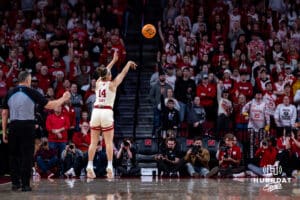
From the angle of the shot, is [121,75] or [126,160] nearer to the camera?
[121,75]

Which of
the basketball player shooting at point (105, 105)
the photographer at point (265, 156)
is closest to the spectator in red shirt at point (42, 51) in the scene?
the photographer at point (265, 156)

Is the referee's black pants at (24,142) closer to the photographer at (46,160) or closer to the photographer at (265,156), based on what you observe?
the photographer at (46,160)

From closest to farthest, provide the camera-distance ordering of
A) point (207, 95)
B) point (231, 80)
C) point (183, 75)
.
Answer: point (207, 95) < point (183, 75) < point (231, 80)

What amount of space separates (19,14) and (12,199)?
16.1m

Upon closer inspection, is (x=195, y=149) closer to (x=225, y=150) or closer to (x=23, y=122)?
(x=225, y=150)

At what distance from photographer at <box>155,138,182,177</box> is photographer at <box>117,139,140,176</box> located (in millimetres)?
665

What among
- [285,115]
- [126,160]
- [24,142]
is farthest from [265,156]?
[24,142]

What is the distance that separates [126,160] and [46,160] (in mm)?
2282

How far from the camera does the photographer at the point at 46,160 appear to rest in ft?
67.9

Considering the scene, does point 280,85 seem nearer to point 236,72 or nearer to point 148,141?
point 236,72

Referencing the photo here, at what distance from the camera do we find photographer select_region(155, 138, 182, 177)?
20484 millimetres

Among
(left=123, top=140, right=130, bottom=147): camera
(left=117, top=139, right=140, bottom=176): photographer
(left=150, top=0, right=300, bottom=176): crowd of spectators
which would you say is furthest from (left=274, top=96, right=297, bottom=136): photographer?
(left=123, top=140, right=130, bottom=147): camera

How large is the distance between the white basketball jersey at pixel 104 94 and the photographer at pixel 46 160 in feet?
16.7

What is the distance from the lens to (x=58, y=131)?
21.2 meters
